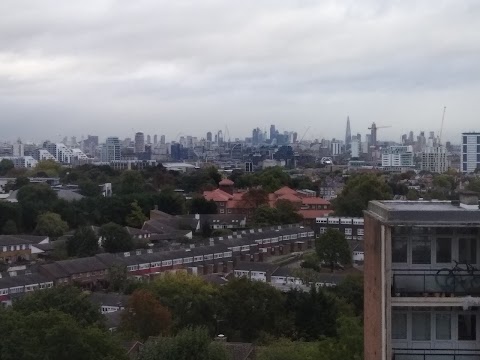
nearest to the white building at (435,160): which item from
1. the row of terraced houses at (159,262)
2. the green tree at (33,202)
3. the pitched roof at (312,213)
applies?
the pitched roof at (312,213)

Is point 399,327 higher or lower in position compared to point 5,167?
higher

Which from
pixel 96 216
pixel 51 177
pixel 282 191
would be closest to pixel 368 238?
pixel 96 216

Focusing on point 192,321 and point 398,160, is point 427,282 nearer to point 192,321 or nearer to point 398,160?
point 192,321

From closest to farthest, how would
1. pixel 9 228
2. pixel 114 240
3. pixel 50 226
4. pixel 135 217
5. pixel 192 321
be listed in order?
pixel 192 321 → pixel 114 240 → pixel 50 226 → pixel 9 228 → pixel 135 217

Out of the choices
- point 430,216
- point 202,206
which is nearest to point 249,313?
point 430,216


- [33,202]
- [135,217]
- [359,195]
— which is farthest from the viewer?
[359,195]

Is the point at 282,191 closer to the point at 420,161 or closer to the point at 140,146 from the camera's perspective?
the point at 420,161
